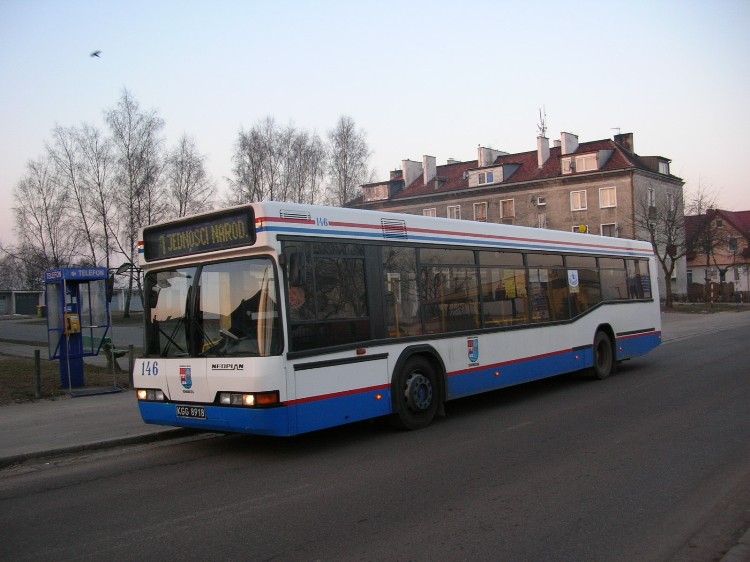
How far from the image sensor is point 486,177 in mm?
60781

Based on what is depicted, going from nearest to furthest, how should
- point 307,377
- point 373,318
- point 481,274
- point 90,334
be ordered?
point 307,377
point 373,318
point 481,274
point 90,334

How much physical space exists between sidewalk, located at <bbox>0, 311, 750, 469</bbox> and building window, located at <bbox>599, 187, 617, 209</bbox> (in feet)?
158

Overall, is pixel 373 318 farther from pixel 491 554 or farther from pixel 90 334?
pixel 90 334

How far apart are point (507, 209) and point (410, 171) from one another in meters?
11.8

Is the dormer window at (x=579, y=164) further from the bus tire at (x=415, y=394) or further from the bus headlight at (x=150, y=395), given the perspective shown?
the bus headlight at (x=150, y=395)

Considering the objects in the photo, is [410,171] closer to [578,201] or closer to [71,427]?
[578,201]

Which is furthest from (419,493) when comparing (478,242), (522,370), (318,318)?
(522,370)

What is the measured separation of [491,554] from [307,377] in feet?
11.2

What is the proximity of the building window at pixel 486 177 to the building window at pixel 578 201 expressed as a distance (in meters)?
7.48

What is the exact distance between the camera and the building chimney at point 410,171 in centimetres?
6653

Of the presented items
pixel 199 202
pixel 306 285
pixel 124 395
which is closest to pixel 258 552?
pixel 306 285

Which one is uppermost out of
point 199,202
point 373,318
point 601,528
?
point 199,202

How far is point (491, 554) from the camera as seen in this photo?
468 cm

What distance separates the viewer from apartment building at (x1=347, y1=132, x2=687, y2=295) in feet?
178
